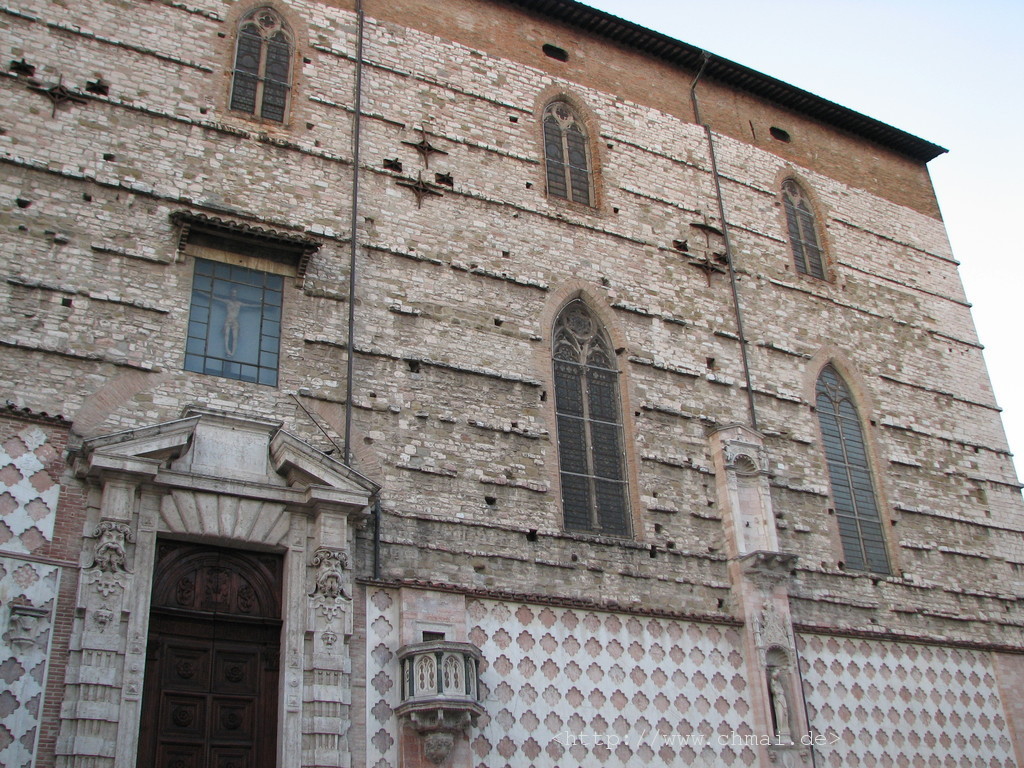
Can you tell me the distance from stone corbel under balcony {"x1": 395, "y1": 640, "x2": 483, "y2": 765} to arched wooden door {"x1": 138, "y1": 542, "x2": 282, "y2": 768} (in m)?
1.24

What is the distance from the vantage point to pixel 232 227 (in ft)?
36.1

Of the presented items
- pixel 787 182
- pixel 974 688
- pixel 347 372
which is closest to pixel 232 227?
pixel 347 372

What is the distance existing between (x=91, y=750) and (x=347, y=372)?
4.55 m

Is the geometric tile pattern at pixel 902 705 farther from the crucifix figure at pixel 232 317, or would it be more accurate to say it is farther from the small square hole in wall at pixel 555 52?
the small square hole in wall at pixel 555 52

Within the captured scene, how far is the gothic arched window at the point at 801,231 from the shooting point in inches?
646

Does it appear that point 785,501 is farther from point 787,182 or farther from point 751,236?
point 787,182

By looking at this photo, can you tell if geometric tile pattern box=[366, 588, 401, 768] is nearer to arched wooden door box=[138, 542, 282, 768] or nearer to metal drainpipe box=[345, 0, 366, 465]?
arched wooden door box=[138, 542, 282, 768]

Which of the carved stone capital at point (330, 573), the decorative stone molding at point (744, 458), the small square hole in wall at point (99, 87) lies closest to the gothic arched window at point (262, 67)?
the small square hole in wall at point (99, 87)

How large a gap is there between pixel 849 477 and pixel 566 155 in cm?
607

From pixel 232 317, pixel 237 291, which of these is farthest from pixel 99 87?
pixel 232 317

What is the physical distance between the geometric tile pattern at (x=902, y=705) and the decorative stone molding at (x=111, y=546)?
25.8 feet

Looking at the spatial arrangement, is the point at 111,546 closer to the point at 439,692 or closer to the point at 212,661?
the point at 212,661

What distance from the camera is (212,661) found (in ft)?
31.3

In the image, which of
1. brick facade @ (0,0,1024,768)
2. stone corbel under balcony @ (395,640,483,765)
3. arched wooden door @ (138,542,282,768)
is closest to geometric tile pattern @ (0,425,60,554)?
brick facade @ (0,0,1024,768)
